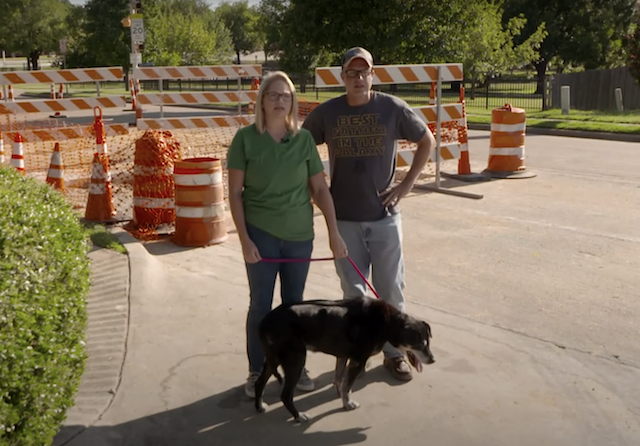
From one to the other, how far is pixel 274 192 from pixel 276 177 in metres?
0.09

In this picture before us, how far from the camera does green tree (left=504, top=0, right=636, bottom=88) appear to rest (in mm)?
40906

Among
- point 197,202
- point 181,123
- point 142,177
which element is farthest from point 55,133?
point 197,202

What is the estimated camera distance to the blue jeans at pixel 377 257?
4.95 meters

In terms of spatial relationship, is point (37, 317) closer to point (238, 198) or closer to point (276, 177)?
point (238, 198)

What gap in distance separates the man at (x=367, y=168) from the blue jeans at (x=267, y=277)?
0.43 m

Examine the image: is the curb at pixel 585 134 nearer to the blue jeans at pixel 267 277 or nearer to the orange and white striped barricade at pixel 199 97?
the orange and white striped barricade at pixel 199 97

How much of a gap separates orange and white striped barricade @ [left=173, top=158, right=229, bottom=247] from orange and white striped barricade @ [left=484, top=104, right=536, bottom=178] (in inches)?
215

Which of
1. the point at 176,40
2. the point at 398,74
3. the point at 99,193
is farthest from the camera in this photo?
the point at 176,40

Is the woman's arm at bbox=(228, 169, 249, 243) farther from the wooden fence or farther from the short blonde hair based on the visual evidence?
the wooden fence

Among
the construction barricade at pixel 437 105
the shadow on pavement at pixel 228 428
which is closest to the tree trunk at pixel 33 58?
the construction barricade at pixel 437 105

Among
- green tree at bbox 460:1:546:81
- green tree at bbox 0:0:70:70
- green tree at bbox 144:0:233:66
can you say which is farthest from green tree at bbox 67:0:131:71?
green tree at bbox 460:1:546:81

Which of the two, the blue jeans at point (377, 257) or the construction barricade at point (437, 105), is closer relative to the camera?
the blue jeans at point (377, 257)

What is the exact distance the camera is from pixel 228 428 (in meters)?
4.33

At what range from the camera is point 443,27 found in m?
21.7
